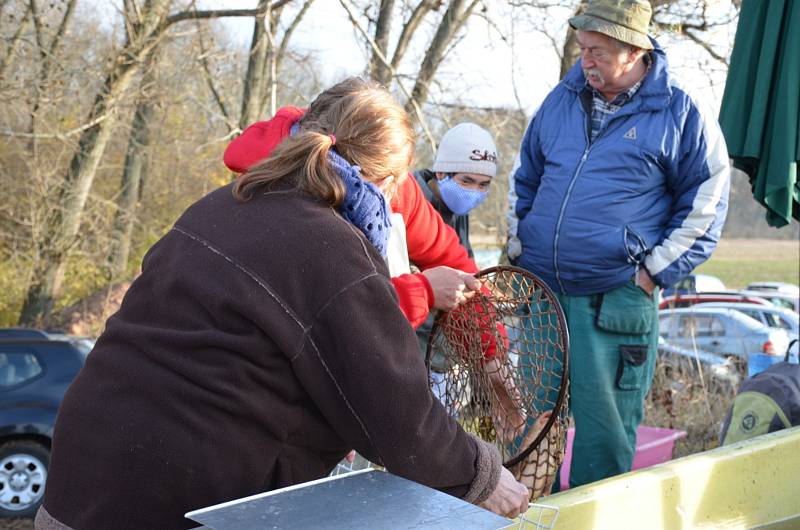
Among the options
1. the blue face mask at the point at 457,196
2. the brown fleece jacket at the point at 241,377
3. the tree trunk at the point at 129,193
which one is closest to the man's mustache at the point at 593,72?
the blue face mask at the point at 457,196

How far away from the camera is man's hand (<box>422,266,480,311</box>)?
2814mm

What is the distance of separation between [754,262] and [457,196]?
44625 millimetres

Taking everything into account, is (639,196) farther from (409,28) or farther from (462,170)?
(409,28)

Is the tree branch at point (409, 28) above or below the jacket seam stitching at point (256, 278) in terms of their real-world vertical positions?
above

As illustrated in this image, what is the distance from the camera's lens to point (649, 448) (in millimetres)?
5000

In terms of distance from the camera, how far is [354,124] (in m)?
2.12

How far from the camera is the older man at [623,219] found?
371 centimetres

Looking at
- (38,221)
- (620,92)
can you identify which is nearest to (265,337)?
(620,92)

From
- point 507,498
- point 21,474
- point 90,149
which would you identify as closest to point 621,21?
point 507,498

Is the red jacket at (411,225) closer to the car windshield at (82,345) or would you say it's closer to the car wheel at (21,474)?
the car wheel at (21,474)

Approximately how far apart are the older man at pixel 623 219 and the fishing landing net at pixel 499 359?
737mm

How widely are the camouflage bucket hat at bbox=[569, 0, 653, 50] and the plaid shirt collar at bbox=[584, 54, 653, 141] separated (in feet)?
0.49

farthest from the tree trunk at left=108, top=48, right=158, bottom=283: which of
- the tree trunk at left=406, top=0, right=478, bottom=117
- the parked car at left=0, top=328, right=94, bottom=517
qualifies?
the parked car at left=0, top=328, right=94, bottom=517

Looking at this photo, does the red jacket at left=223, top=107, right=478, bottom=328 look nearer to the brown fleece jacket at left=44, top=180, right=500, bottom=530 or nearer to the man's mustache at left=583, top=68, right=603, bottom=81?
the brown fleece jacket at left=44, top=180, right=500, bottom=530
